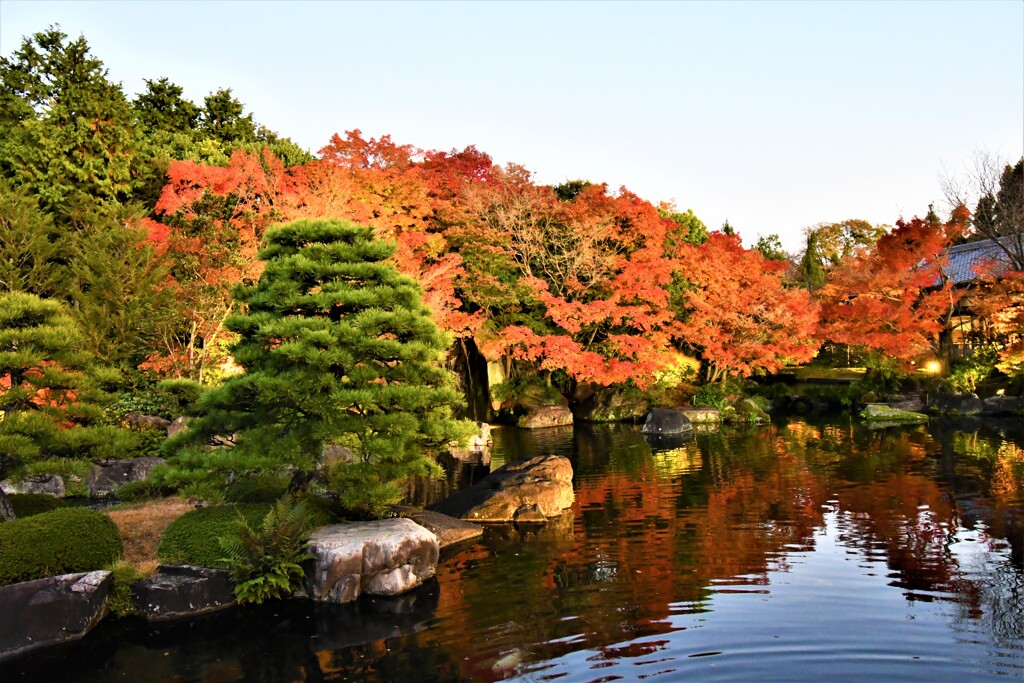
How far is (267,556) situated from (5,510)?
405 cm

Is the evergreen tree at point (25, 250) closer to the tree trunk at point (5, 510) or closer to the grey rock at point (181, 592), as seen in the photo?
the tree trunk at point (5, 510)

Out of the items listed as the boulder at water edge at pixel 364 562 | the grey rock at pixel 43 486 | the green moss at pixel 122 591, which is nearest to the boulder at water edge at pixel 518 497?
the boulder at water edge at pixel 364 562

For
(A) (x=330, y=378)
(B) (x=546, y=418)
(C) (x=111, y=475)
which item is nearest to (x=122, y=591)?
(A) (x=330, y=378)

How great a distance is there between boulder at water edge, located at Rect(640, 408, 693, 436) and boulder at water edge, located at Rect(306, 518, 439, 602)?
1741 cm

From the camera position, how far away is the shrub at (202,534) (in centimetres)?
973

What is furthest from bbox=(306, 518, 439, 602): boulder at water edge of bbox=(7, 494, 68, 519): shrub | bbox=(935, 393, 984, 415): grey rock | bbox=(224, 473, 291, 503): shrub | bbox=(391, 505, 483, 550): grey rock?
bbox=(935, 393, 984, 415): grey rock

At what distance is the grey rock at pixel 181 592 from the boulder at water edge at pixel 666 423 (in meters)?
18.8

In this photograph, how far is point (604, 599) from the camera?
9.28m

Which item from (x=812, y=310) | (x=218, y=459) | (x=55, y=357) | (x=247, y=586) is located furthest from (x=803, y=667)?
(x=812, y=310)

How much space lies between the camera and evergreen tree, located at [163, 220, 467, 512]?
34.1ft

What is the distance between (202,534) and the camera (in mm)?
9984

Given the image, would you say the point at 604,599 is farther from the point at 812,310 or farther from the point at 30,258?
the point at 812,310

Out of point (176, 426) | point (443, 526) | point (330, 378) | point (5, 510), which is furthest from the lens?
point (176, 426)

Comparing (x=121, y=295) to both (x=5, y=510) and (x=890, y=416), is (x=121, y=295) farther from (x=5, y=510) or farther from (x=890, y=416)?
(x=890, y=416)
